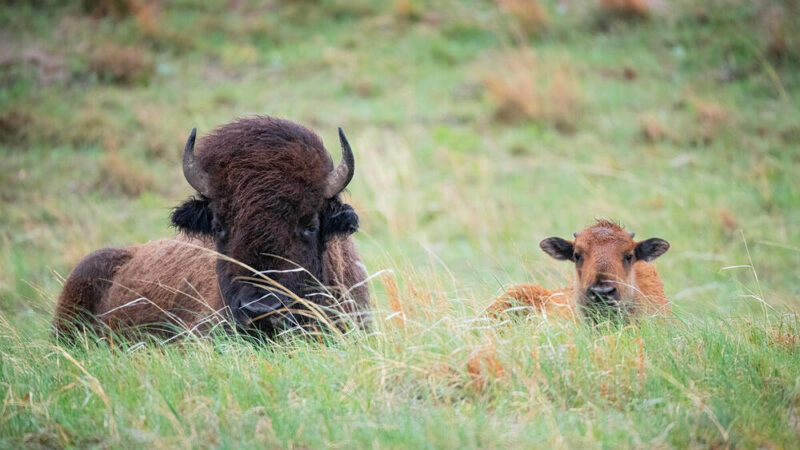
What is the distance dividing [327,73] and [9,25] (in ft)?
22.0

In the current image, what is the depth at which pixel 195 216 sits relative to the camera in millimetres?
6246

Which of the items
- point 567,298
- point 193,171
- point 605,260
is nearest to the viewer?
point 193,171

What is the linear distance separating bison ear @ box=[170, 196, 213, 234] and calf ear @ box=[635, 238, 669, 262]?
11.1ft

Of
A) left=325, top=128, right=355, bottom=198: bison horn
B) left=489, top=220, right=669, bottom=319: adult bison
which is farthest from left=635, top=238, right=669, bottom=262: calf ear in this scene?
left=325, top=128, right=355, bottom=198: bison horn

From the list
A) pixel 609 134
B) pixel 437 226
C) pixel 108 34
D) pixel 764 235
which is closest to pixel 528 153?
pixel 609 134

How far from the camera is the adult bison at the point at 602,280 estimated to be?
639cm

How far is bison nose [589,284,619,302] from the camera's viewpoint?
20.8 feet

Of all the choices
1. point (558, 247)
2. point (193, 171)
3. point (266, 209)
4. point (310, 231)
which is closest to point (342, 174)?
point (310, 231)

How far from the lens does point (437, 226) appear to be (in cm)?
1200

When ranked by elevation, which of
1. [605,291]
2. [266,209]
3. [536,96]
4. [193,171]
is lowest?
[605,291]

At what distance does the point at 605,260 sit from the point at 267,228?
2610 mm

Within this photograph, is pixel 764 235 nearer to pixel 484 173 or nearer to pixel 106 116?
pixel 484 173

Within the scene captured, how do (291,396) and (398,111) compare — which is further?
(398,111)

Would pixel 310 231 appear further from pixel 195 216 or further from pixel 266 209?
pixel 195 216
